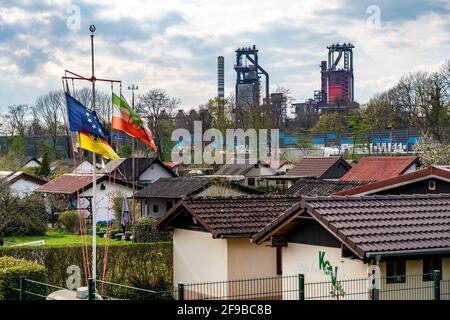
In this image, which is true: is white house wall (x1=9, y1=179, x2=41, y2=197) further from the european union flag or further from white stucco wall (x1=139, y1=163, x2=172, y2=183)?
the european union flag

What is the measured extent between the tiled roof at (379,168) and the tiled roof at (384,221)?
96.2ft

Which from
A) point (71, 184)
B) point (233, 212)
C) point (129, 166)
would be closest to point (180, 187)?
point (71, 184)

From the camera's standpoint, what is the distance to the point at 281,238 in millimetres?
19922

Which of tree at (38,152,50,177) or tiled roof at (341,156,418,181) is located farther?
tree at (38,152,50,177)

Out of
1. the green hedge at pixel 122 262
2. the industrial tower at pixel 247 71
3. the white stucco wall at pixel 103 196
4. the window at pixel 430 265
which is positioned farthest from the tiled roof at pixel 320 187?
the industrial tower at pixel 247 71

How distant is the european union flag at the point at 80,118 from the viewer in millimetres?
20391

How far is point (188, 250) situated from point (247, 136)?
54.8m

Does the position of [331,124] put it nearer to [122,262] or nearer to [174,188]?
[174,188]

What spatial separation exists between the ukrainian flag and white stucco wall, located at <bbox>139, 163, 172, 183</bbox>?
42919mm

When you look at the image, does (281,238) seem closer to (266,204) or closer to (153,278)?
(266,204)

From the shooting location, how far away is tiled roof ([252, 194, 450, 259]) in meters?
16.7

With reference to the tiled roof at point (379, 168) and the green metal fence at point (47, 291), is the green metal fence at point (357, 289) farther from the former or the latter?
the tiled roof at point (379, 168)

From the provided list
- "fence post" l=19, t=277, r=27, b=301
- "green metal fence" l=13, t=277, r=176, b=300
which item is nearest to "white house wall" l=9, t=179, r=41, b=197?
"green metal fence" l=13, t=277, r=176, b=300

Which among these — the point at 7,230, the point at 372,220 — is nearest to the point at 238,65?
the point at 7,230
